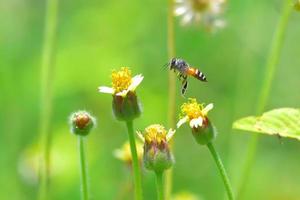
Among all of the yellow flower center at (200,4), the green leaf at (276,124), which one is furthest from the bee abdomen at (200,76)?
the yellow flower center at (200,4)

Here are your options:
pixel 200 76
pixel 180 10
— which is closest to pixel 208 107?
pixel 200 76

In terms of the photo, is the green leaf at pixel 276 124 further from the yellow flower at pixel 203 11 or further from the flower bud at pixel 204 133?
the yellow flower at pixel 203 11

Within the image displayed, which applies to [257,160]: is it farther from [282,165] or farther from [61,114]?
[61,114]

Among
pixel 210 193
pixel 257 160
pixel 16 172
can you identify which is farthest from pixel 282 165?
pixel 16 172

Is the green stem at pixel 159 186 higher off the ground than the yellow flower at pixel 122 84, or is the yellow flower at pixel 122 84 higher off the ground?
the yellow flower at pixel 122 84

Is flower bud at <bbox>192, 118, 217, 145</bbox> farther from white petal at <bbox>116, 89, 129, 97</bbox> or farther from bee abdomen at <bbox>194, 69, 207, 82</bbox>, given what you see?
bee abdomen at <bbox>194, 69, 207, 82</bbox>

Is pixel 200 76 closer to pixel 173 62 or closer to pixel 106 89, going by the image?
pixel 173 62

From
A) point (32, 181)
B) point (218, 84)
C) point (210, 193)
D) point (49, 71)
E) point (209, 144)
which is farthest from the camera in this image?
point (218, 84)
